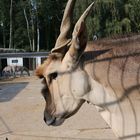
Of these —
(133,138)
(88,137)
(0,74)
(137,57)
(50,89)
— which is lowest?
(0,74)

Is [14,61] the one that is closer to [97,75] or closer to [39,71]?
[39,71]

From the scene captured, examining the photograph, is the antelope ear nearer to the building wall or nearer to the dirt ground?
the dirt ground

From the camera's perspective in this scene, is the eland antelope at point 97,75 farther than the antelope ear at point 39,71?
No

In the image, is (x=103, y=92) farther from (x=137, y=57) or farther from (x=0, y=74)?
(x=0, y=74)

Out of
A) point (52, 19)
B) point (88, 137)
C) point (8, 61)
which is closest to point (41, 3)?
point (52, 19)

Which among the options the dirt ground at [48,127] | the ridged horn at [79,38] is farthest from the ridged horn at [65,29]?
the dirt ground at [48,127]

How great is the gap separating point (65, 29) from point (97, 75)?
1.72 ft

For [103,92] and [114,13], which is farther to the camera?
[114,13]

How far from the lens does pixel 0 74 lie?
52.0 m

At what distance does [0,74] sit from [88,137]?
4158 centimetres

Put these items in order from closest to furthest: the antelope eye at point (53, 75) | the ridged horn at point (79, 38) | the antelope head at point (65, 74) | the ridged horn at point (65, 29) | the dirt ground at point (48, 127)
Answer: the ridged horn at point (79, 38) < the antelope head at point (65, 74) < the ridged horn at point (65, 29) < the antelope eye at point (53, 75) < the dirt ground at point (48, 127)

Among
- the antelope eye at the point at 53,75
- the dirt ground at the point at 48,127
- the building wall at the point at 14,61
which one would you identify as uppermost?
the antelope eye at the point at 53,75

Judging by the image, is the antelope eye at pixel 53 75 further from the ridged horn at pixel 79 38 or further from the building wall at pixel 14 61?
the building wall at pixel 14 61

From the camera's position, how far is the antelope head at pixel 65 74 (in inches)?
143
